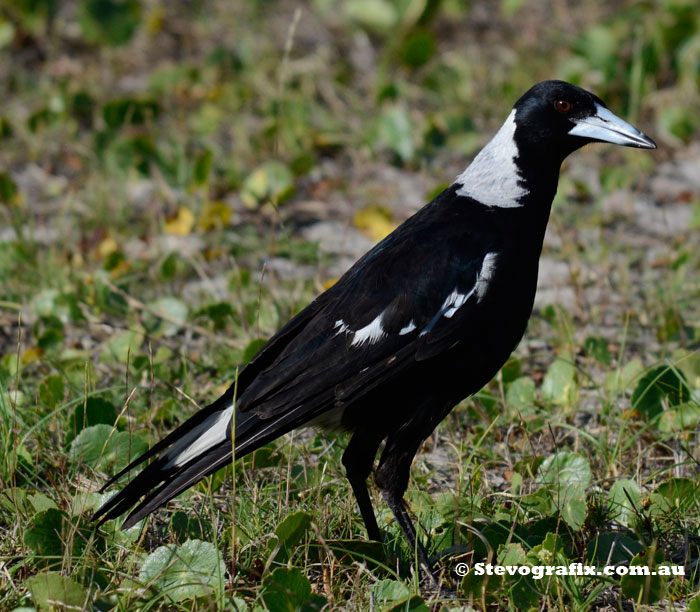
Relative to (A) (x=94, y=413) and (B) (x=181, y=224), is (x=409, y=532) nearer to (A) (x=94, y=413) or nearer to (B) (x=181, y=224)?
(A) (x=94, y=413)

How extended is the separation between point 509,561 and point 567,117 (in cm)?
143

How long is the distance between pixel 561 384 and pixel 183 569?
1.66 meters

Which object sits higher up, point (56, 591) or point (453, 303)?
point (453, 303)

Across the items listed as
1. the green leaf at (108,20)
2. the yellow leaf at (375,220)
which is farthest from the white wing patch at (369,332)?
the green leaf at (108,20)

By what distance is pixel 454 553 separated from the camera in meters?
2.84

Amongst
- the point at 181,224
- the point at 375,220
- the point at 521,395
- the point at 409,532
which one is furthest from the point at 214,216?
the point at 409,532

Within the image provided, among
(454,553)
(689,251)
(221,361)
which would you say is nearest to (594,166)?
(689,251)

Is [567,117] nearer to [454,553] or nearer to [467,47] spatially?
[454,553]

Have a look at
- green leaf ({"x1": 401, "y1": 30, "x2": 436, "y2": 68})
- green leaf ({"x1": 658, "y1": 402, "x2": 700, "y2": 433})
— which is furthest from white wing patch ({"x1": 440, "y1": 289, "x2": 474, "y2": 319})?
Answer: green leaf ({"x1": 401, "y1": 30, "x2": 436, "y2": 68})

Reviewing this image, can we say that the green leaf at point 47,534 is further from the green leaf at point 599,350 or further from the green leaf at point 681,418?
the green leaf at point 599,350

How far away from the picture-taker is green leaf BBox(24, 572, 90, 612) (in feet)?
7.93

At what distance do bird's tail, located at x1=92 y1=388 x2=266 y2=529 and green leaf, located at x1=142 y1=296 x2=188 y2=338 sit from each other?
131cm

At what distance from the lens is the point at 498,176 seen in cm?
320

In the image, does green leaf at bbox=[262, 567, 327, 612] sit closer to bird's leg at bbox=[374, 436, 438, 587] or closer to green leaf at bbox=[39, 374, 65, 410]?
bird's leg at bbox=[374, 436, 438, 587]
